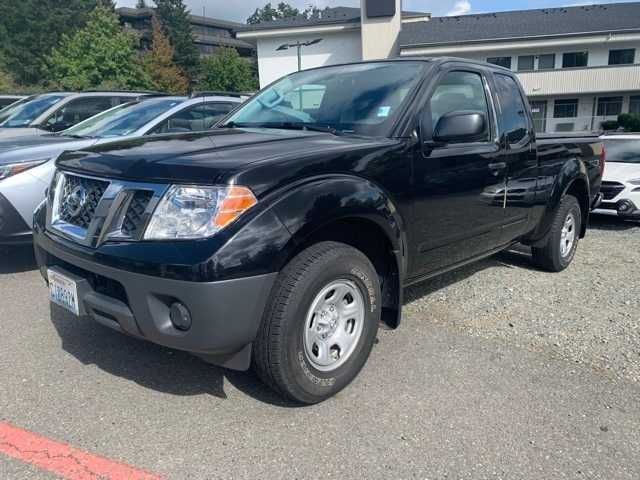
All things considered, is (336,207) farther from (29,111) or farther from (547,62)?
(547,62)

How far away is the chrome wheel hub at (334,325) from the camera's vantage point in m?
2.71

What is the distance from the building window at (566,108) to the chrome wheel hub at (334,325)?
39925 mm

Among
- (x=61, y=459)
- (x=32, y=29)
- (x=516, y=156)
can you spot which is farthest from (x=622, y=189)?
(x=32, y=29)

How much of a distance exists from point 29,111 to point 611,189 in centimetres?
918

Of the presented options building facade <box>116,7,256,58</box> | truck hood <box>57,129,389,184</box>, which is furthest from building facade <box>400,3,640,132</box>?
building facade <box>116,7,256,58</box>

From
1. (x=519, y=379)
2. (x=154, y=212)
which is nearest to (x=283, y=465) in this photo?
(x=154, y=212)

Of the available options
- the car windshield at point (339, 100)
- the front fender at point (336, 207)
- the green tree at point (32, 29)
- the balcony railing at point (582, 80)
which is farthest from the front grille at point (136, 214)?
the green tree at point (32, 29)

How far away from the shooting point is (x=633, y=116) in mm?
32938

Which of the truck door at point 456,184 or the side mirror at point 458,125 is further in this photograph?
the truck door at point 456,184

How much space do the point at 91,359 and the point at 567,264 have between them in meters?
4.53

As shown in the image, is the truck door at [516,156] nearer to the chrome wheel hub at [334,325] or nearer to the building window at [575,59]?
the chrome wheel hub at [334,325]

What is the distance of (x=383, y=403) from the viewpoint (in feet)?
9.28

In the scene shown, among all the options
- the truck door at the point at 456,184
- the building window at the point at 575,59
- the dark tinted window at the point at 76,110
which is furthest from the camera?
the building window at the point at 575,59

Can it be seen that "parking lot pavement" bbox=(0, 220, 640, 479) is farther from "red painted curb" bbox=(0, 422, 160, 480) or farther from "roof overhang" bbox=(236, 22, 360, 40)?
"roof overhang" bbox=(236, 22, 360, 40)
